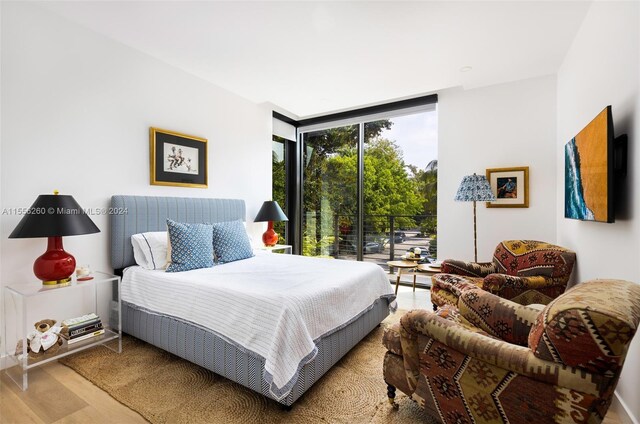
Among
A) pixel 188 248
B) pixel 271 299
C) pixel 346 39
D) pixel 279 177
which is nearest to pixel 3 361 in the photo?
pixel 188 248

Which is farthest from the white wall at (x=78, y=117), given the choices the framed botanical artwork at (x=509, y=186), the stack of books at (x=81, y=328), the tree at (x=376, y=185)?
the framed botanical artwork at (x=509, y=186)

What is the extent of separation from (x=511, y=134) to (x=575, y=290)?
2.97 meters

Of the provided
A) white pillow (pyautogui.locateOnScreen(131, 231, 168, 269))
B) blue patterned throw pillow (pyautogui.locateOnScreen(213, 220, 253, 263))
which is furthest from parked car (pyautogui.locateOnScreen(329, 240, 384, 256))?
white pillow (pyautogui.locateOnScreen(131, 231, 168, 269))

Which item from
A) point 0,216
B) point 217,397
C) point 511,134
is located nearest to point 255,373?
point 217,397

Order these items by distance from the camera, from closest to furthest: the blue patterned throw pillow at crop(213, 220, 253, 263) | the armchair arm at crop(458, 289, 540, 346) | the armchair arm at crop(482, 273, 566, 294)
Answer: the armchair arm at crop(458, 289, 540, 346) → the armchair arm at crop(482, 273, 566, 294) → the blue patterned throw pillow at crop(213, 220, 253, 263)

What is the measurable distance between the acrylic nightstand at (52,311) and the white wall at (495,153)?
371 cm

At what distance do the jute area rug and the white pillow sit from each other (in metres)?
0.71

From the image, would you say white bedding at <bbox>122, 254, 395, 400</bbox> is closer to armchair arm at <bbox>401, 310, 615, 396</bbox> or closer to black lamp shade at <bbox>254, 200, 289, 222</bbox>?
armchair arm at <bbox>401, 310, 615, 396</bbox>

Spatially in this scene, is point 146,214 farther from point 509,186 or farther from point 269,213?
point 509,186

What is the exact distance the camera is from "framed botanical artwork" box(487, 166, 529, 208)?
11.7 feet

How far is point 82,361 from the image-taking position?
229 centimetres

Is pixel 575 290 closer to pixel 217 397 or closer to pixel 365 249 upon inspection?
pixel 217 397

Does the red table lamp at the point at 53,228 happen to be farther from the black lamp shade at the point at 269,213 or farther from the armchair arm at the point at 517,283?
the armchair arm at the point at 517,283

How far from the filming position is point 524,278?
2498mm
